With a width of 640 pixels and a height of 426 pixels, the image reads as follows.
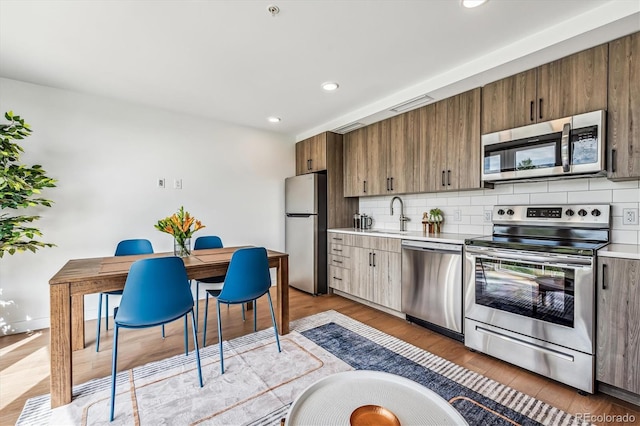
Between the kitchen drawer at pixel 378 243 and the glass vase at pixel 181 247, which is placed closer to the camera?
the glass vase at pixel 181 247

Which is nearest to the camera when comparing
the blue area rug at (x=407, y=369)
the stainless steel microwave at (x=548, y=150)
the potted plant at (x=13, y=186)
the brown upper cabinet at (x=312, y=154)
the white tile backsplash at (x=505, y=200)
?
the blue area rug at (x=407, y=369)

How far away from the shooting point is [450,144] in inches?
113

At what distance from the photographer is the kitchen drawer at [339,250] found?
12.3 feet

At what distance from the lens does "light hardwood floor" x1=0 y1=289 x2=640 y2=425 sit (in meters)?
1.78

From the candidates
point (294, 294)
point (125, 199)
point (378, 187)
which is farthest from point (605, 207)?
point (125, 199)

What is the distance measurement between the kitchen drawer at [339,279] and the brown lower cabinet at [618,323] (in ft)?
7.84

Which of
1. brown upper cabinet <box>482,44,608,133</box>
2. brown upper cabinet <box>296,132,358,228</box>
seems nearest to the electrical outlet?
brown upper cabinet <box>482,44,608,133</box>

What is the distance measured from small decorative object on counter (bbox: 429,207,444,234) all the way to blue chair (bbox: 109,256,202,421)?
103 inches

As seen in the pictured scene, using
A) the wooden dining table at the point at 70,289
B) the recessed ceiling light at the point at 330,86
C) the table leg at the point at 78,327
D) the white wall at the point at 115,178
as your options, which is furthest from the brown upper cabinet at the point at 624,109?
the table leg at the point at 78,327

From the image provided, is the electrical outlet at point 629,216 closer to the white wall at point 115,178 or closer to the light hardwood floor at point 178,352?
the light hardwood floor at point 178,352

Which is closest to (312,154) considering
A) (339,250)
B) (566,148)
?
(339,250)

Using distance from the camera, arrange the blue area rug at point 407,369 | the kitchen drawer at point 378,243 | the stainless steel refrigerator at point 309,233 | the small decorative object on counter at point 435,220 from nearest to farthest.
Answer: the blue area rug at point 407,369 < the kitchen drawer at point 378,243 < the small decorative object on counter at point 435,220 < the stainless steel refrigerator at point 309,233

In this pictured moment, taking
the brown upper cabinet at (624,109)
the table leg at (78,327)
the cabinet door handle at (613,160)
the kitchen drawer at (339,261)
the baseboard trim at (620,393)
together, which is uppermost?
the brown upper cabinet at (624,109)

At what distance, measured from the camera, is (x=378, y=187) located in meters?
3.68
